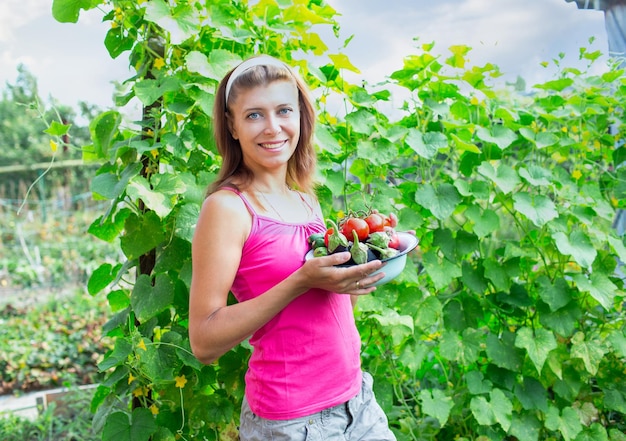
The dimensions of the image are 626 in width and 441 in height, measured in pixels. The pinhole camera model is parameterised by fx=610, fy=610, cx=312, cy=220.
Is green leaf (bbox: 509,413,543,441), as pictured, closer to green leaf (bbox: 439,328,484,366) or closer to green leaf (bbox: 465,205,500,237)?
green leaf (bbox: 439,328,484,366)

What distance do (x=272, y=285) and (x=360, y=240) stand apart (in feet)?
0.56

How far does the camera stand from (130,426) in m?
1.47

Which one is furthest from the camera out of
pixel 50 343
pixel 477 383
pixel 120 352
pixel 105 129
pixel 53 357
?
pixel 50 343

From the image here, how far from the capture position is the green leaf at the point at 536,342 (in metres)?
1.79

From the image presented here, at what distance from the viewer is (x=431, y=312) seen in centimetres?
176

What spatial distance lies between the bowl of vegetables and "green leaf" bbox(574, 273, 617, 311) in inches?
38.0

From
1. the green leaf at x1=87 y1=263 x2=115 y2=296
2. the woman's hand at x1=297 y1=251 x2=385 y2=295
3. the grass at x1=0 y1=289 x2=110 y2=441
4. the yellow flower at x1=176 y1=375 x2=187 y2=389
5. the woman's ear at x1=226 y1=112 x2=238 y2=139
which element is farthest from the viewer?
the grass at x1=0 y1=289 x2=110 y2=441

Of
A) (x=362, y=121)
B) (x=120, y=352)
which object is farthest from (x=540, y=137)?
(x=120, y=352)

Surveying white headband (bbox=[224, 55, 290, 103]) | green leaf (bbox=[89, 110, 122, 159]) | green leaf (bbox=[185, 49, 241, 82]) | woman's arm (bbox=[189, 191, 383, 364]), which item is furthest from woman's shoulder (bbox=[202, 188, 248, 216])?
green leaf (bbox=[89, 110, 122, 159])

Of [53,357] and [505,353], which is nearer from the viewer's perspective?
[505,353]

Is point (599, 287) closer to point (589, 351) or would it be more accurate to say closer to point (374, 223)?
point (589, 351)

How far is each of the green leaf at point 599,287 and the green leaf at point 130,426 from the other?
4.16 ft

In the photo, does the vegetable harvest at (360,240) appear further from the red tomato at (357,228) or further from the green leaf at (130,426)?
the green leaf at (130,426)

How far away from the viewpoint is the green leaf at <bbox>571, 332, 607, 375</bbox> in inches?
72.9
